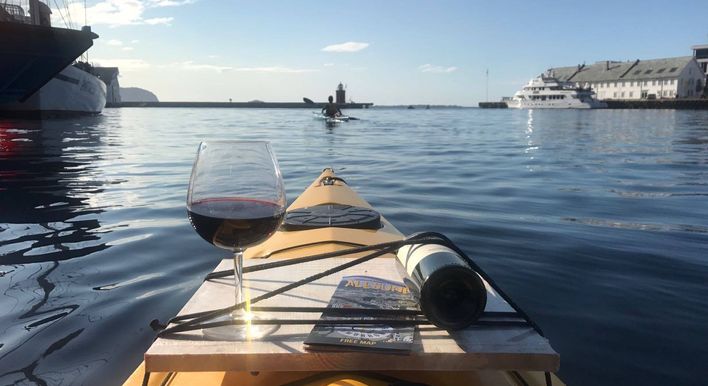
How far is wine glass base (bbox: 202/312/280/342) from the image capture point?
4.25 ft

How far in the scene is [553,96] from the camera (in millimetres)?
89000

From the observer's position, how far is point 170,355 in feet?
3.97

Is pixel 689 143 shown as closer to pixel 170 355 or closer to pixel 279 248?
pixel 279 248

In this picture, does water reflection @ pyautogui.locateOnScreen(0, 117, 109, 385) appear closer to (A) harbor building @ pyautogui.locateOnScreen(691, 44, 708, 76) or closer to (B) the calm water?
(B) the calm water

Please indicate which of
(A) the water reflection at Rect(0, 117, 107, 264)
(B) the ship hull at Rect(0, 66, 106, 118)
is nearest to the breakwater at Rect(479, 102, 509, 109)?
(B) the ship hull at Rect(0, 66, 106, 118)

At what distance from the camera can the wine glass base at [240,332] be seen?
1295mm

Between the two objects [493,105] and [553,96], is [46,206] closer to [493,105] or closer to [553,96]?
[553,96]

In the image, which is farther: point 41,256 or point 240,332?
point 41,256

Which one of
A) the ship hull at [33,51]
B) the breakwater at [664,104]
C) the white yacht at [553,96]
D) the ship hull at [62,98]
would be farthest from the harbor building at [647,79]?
the ship hull at [33,51]

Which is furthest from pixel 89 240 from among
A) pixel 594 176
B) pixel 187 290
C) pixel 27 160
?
pixel 594 176

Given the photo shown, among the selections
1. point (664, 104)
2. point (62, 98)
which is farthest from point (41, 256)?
point (664, 104)

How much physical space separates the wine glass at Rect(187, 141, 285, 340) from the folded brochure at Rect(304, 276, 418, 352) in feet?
0.77

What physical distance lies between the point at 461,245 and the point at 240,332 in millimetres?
4516

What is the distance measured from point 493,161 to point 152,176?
8.46 m
